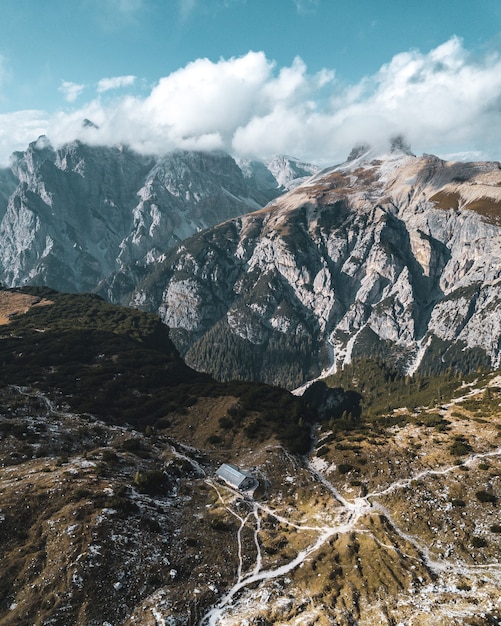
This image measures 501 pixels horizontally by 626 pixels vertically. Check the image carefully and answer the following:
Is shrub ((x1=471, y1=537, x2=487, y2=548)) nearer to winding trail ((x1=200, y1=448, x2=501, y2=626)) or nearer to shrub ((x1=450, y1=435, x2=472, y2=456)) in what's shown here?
winding trail ((x1=200, y1=448, x2=501, y2=626))

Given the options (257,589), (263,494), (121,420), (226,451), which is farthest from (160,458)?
(257,589)

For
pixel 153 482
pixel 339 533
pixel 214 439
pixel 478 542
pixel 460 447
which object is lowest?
pixel 214 439

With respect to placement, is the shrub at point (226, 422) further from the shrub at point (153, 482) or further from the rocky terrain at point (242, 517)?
the shrub at point (153, 482)

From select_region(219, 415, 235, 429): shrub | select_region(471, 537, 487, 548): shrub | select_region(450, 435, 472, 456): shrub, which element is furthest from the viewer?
select_region(219, 415, 235, 429): shrub

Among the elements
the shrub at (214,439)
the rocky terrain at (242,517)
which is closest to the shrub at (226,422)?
the rocky terrain at (242,517)

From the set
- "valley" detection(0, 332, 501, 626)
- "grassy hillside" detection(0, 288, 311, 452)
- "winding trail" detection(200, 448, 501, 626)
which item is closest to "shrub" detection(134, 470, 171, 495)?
"valley" detection(0, 332, 501, 626)

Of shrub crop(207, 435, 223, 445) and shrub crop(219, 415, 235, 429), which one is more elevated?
shrub crop(219, 415, 235, 429)

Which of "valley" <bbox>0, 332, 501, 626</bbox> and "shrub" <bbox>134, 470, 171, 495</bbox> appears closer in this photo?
"valley" <bbox>0, 332, 501, 626</bbox>

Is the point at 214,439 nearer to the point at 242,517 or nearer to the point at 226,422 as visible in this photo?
the point at 226,422

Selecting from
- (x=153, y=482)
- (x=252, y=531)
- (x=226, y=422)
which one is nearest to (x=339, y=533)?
(x=252, y=531)

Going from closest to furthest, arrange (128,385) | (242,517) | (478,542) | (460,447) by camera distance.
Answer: (478,542), (242,517), (460,447), (128,385)
